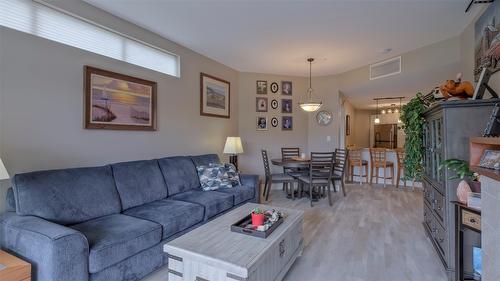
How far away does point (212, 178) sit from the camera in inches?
133

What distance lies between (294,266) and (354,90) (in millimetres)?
4541

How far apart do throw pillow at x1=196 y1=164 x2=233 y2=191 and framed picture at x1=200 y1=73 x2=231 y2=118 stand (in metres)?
1.14

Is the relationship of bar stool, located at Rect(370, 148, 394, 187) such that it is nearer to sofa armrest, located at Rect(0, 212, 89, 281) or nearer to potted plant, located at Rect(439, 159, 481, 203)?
potted plant, located at Rect(439, 159, 481, 203)

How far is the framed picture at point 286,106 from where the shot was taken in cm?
562

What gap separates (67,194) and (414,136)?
3588 millimetres

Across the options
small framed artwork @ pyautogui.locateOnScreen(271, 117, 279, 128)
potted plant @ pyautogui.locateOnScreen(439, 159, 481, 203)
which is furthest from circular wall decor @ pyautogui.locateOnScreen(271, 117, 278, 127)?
potted plant @ pyautogui.locateOnScreen(439, 159, 481, 203)

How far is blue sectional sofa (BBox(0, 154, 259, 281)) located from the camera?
1.53m

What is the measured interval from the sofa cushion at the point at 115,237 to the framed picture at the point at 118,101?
3.55ft

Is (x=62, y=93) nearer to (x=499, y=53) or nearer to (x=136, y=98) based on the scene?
(x=136, y=98)

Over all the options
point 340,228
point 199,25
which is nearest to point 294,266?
point 340,228

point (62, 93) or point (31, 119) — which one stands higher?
point (62, 93)

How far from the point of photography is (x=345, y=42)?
3.62 meters

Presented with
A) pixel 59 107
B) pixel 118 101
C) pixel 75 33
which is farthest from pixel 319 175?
pixel 75 33

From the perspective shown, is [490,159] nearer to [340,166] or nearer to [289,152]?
[340,166]
